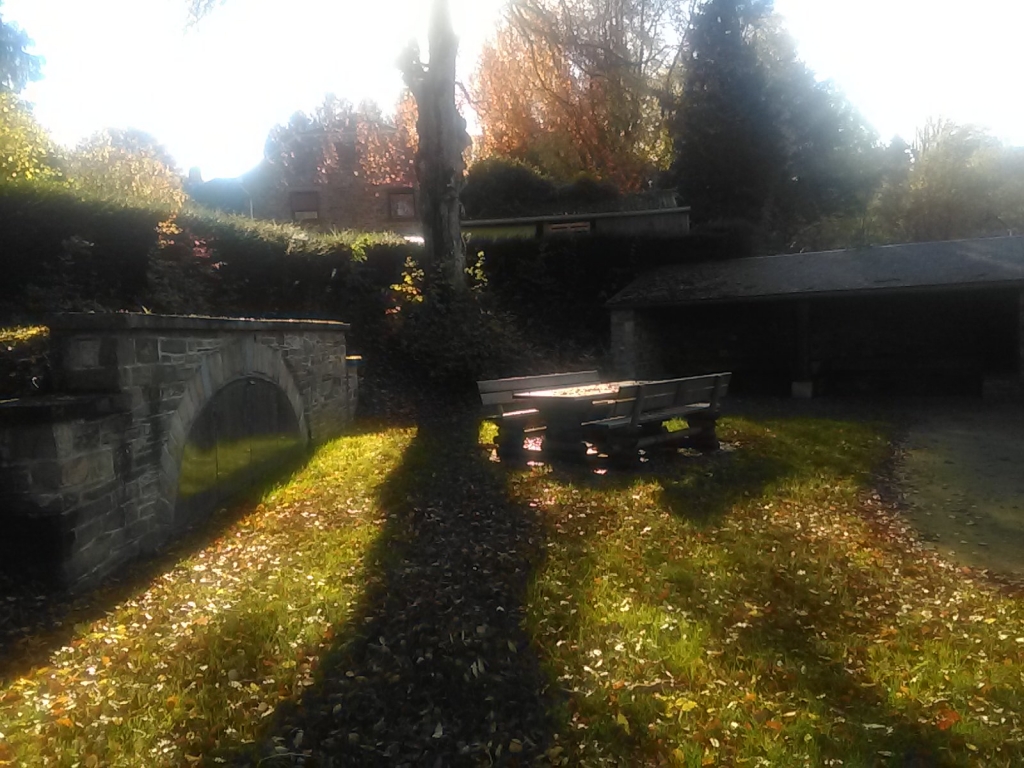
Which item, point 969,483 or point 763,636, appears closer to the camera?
point 763,636

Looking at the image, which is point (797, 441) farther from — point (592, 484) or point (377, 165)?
point (377, 165)

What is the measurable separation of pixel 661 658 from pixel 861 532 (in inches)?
124

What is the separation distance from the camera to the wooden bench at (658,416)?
8516 mm

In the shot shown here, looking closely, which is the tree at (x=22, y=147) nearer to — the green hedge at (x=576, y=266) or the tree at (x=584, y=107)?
the green hedge at (x=576, y=266)

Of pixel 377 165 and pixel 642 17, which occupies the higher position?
pixel 642 17

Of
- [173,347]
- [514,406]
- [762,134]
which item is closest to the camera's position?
[173,347]

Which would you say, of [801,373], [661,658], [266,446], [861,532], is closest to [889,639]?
[661,658]

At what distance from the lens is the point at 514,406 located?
33.4 ft

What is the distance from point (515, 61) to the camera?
29719 millimetres

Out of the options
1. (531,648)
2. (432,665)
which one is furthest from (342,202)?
(432,665)

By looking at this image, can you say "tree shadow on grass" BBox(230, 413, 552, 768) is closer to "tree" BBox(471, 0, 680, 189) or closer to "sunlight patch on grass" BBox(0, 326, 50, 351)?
"sunlight patch on grass" BBox(0, 326, 50, 351)

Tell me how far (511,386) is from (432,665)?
6.28 m

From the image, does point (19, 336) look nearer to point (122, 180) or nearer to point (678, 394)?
point (678, 394)

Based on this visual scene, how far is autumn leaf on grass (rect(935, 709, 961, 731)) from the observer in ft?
11.6
